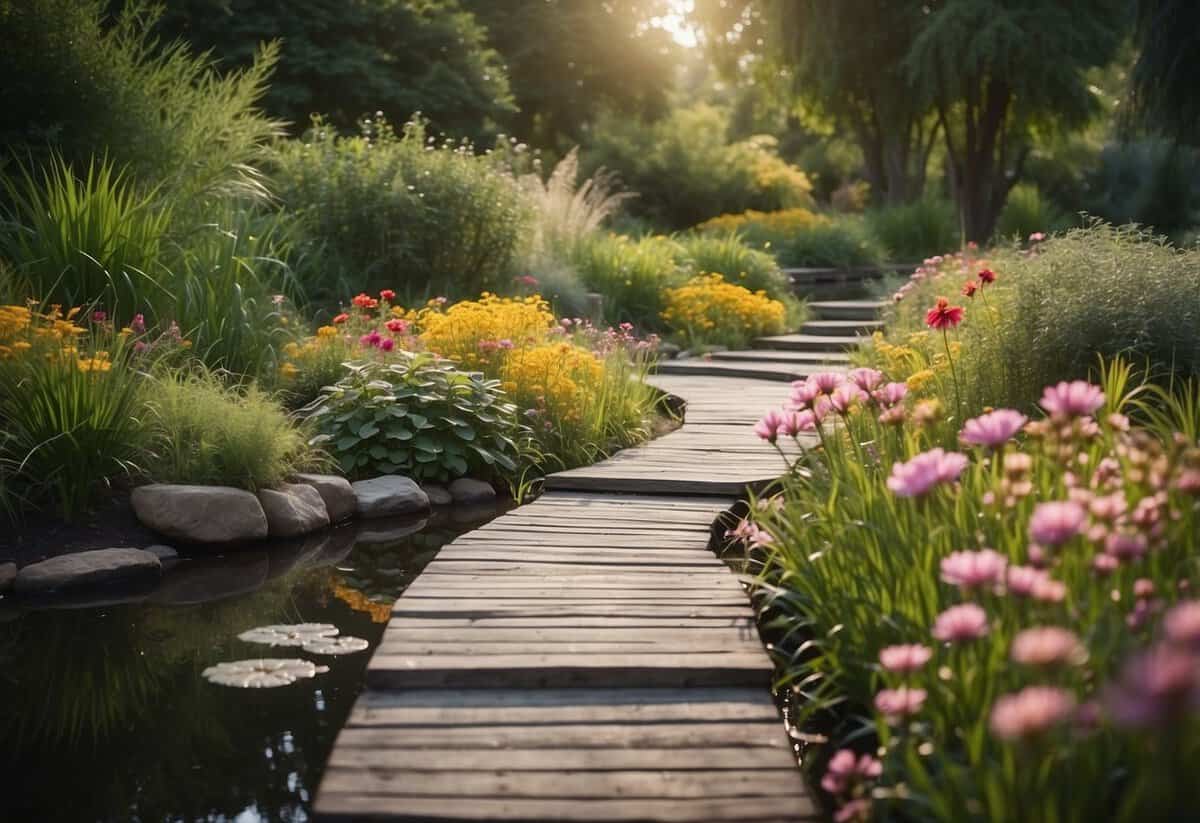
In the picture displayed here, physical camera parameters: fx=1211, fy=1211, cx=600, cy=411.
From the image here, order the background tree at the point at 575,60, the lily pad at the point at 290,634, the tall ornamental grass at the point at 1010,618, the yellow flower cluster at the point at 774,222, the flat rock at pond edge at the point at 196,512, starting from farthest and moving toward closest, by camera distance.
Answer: the background tree at the point at 575,60 → the yellow flower cluster at the point at 774,222 → the flat rock at pond edge at the point at 196,512 → the lily pad at the point at 290,634 → the tall ornamental grass at the point at 1010,618

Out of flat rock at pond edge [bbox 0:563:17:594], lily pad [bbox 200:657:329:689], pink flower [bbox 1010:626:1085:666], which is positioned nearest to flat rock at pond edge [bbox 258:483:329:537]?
flat rock at pond edge [bbox 0:563:17:594]

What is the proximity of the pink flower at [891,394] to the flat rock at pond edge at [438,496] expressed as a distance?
3212mm

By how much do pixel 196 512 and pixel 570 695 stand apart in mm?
2812

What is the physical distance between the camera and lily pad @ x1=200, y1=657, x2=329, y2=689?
386 centimetres

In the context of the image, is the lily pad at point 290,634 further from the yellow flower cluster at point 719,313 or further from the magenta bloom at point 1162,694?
the yellow flower cluster at point 719,313

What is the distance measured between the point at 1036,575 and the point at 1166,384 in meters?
3.51

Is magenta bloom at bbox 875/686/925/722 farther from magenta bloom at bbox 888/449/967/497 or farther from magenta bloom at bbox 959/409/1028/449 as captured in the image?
magenta bloom at bbox 959/409/1028/449

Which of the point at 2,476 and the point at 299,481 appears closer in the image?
the point at 2,476

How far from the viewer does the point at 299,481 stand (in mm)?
6098

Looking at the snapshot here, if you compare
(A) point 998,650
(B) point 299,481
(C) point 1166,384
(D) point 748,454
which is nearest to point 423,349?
(B) point 299,481

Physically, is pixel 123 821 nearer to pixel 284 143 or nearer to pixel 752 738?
pixel 752 738

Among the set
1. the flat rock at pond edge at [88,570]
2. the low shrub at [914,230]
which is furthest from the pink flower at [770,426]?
the low shrub at [914,230]

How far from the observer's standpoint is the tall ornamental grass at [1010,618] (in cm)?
188

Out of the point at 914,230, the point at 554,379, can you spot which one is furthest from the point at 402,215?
the point at 914,230
